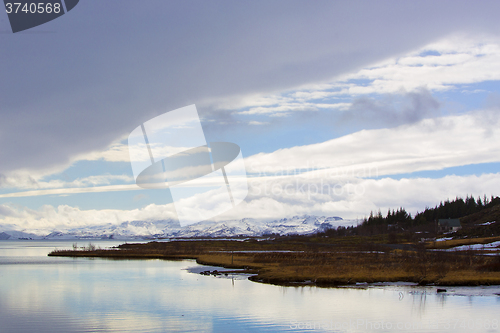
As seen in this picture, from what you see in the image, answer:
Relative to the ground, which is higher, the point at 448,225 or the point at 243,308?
the point at 243,308

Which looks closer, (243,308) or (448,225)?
(243,308)

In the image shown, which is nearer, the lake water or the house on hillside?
the lake water

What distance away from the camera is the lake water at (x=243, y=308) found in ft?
78.0

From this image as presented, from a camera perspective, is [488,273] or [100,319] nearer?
[100,319]

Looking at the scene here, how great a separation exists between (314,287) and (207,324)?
16.9 meters

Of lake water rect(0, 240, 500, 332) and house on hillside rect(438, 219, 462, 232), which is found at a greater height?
Result: lake water rect(0, 240, 500, 332)

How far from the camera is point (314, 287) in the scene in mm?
38531

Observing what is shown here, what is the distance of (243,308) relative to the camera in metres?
29.3

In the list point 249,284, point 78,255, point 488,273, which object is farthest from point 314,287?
point 78,255

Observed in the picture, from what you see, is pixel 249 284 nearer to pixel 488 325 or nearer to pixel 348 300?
pixel 348 300

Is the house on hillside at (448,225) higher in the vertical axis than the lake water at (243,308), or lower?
lower

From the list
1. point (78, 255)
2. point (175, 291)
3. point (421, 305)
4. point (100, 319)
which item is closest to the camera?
point (100, 319)

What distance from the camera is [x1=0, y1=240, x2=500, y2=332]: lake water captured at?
23766 millimetres

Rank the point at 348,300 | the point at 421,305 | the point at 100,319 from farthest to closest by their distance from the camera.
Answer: the point at 348,300 < the point at 421,305 < the point at 100,319
